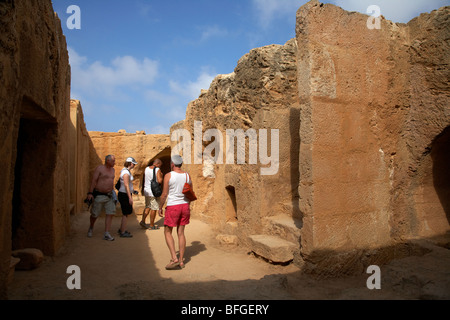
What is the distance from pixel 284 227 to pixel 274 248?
1.78ft

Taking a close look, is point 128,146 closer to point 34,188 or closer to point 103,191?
point 103,191

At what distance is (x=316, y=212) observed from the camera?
3713mm

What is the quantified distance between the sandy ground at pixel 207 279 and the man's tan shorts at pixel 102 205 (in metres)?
0.73

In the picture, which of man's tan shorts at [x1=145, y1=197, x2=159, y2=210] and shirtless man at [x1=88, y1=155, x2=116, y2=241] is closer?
shirtless man at [x1=88, y1=155, x2=116, y2=241]

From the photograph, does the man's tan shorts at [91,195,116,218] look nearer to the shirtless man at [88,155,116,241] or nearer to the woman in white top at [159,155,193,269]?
the shirtless man at [88,155,116,241]

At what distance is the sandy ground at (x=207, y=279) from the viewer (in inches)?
125

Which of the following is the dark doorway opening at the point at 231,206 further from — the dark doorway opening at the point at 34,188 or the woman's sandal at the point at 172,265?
the dark doorway opening at the point at 34,188

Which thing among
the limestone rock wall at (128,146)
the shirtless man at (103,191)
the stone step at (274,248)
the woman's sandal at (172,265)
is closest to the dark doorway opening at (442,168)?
the stone step at (274,248)

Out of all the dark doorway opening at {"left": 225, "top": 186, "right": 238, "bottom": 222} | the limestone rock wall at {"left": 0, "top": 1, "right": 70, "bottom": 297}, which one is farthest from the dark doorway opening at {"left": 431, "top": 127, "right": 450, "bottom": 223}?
the limestone rock wall at {"left": 0, "top": 1, "right": 70, "bottom": 297}

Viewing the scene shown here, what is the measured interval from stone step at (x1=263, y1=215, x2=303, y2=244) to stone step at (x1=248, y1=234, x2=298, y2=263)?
0.30 ft

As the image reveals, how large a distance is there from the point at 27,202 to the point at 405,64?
5.61 meters

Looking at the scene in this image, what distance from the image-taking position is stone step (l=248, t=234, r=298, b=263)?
13.9 feet

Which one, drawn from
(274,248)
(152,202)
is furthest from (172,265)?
(152,202)
